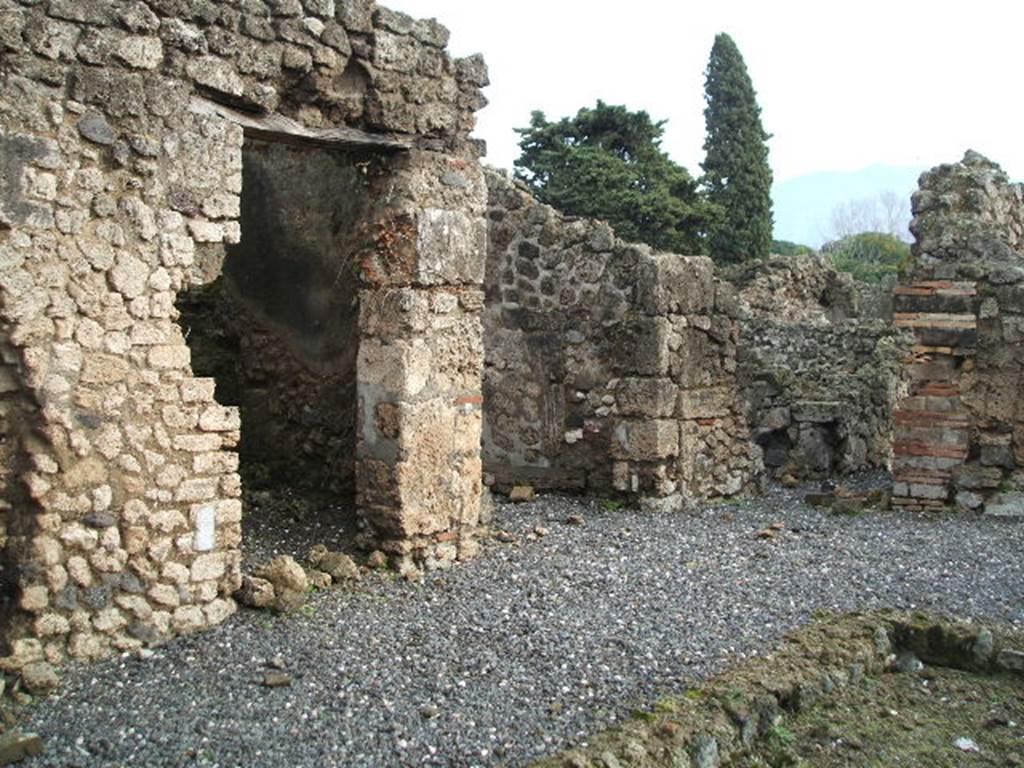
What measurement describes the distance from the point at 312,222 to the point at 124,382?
3005mm

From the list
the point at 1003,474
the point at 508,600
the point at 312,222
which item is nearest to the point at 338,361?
the point at 312,222

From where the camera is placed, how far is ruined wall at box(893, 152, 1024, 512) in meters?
9.77

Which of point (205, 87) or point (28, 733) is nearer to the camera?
point (28, 733)

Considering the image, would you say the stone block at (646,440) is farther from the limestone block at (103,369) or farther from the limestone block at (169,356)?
the limestone block at (103,369)

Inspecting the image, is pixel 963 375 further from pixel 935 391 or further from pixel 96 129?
pixel 96 129

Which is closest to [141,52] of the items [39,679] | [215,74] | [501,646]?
[215,74]

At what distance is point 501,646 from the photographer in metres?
5.76

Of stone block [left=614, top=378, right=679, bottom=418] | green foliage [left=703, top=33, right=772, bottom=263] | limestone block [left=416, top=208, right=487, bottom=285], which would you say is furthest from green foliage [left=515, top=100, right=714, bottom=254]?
limestone block [left=416, top=208, right=487, bottom=285]

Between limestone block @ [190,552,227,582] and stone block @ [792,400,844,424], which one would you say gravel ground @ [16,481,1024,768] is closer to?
limestone block @ [190,552,227,582]

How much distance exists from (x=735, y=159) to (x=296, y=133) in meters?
21.3

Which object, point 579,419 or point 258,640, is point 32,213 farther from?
point 579,419

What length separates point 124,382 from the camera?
18.0 ft

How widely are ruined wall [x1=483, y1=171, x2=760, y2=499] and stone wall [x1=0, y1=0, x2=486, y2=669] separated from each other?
3330 mm

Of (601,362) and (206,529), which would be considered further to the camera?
(601,362)
